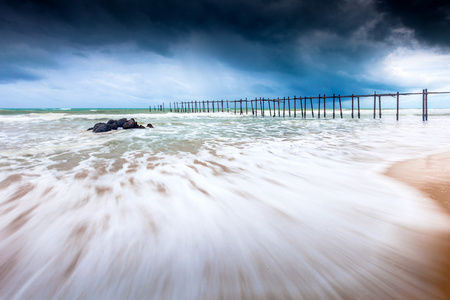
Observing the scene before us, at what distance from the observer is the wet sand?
5.67 ft

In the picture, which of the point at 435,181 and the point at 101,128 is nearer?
the point at 435,181

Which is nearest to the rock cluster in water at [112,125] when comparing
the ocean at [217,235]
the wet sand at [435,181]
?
the ocean at [217,235]

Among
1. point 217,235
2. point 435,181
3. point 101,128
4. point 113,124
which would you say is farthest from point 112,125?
point 435,181

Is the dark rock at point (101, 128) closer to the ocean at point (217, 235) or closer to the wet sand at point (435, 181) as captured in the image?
the ocean at point (217, 235)

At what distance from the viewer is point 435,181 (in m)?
3.42

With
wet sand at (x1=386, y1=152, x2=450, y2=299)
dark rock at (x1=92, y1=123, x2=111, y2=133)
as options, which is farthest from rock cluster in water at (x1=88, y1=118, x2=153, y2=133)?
wet sand at (x1=386, y1=152, x2=450, y2=299)

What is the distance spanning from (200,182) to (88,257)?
209 centimetres

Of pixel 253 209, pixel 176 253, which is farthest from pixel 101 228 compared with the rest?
pixel 253 209

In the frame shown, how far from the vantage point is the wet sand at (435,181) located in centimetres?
173

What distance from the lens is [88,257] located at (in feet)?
6.35

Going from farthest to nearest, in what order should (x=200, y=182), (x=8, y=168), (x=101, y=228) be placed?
(x=8, y=168) → (x=200, y=182) → (x=101, y=228)

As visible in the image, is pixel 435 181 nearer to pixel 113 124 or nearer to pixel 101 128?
pixel 101 128

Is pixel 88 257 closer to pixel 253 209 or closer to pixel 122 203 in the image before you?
pixel 122 203

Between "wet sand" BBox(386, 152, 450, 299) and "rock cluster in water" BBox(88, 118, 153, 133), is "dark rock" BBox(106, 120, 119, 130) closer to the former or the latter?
"rock cluster in water" BBox(88, 118, 153, 133)
